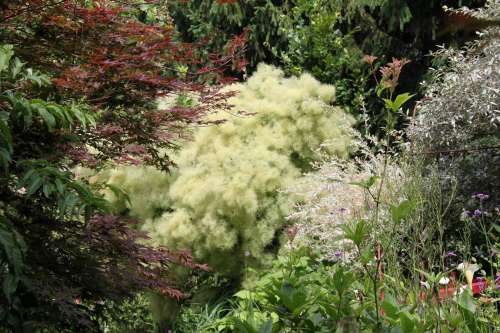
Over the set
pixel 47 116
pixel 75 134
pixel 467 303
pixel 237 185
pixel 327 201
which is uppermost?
pixel 47 116

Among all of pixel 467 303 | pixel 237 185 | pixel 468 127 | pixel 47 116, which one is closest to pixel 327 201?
pixel 237 185

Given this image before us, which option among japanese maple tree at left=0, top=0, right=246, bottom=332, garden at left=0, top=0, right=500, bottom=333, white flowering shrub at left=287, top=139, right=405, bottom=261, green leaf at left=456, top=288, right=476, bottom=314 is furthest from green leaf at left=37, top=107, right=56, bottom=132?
white flowering shrub at left=287, top=139, right=405, bottom=261

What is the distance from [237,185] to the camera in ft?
15.3

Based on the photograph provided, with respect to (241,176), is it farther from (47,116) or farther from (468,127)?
(47,116)

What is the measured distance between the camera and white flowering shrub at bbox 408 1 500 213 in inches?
173

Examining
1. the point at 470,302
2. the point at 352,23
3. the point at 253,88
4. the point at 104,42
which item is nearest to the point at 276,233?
the point at 253,88

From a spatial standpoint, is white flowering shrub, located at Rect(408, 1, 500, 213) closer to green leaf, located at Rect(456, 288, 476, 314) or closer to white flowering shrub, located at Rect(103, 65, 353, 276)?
white flowering shrub, located at Rect(103, 65, 353, 276)

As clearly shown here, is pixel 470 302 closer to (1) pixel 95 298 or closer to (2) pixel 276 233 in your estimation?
(1) pixel 95 298

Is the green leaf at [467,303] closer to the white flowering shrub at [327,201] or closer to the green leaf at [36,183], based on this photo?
the green leaf at [36,183]

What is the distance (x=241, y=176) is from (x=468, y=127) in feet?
5.52

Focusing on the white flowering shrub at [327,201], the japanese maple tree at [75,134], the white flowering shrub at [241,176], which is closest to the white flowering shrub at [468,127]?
the white flowering shrub at [327,201]

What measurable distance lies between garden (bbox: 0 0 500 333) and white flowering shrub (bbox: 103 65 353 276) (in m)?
0.02

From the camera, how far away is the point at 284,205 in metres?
4.84

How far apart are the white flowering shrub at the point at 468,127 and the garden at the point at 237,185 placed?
0.05ft
